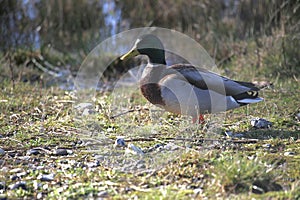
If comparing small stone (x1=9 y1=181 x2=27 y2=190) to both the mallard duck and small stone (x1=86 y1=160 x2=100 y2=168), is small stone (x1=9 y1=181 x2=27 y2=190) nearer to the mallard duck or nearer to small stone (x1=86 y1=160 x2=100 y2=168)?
small stone (x1=86 y1=160 x2=100 y2=168)

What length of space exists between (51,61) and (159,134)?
414 cm

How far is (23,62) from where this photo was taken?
8.52 meters

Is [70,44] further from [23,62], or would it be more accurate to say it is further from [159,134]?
[159,134]

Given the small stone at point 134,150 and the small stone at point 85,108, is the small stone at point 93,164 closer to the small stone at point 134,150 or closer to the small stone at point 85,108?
the small stone at point 134,150

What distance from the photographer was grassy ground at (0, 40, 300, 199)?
3.45 meters

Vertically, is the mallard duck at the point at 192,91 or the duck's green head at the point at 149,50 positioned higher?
the duck's green head at the point at 149,50

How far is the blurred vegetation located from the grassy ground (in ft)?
3.40

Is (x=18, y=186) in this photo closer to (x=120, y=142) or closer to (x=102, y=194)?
(x=102, y=194)

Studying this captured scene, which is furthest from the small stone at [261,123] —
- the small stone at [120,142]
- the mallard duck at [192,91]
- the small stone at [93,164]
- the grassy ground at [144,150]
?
the small stone at [93,164]

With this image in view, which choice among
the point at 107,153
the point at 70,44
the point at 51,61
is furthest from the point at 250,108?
the point at 70,44

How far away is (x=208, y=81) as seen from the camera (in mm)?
5145

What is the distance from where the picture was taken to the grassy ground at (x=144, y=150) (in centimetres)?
345

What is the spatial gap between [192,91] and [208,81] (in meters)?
0.19

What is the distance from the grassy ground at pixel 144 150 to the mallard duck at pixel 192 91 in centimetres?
18
